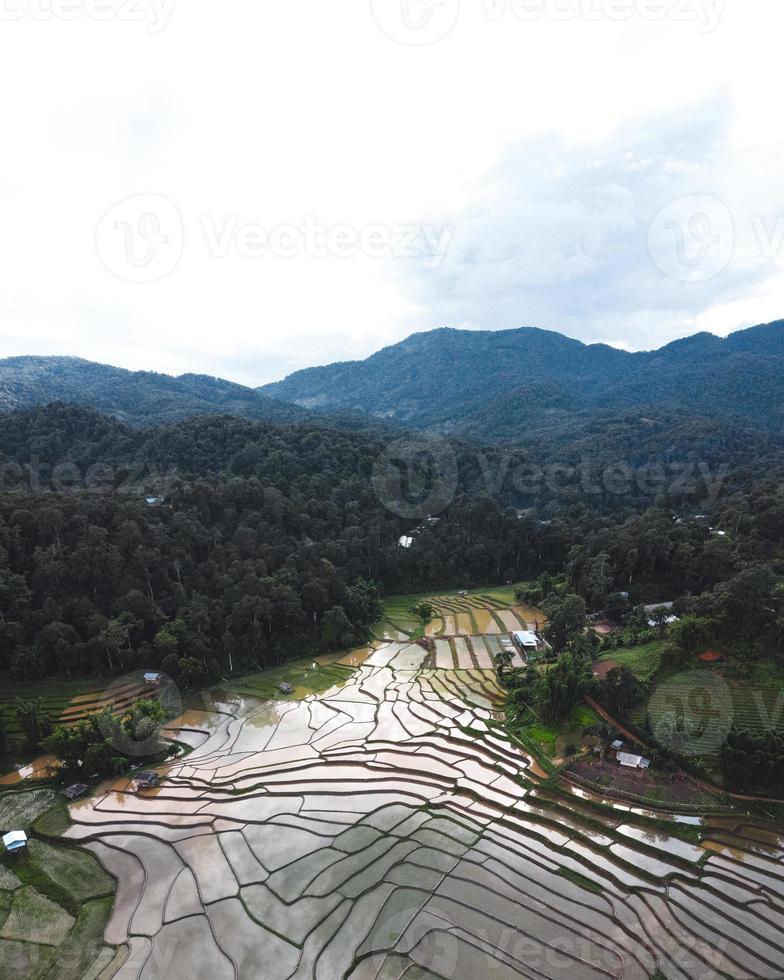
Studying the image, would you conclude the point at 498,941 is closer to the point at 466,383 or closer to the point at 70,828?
the point at 70,828

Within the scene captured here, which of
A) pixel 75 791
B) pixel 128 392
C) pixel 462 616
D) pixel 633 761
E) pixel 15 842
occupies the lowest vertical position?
pixel 75 791

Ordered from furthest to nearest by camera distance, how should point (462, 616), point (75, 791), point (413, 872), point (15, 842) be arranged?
point (462, 616) → point (75, 791) → point (15, 842) → point (413, 872)

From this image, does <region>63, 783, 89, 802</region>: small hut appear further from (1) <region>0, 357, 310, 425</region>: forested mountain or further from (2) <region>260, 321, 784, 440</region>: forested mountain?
(2) <region>260, 321, 784, 440</region>: forested mountain

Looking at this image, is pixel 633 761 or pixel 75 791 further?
pixel 75 791

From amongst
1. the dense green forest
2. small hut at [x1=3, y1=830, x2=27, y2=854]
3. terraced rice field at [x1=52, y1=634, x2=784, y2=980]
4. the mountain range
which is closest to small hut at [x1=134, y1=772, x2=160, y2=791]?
terraced rice field at [x1=52, y1=634, x2=784, y2=980]

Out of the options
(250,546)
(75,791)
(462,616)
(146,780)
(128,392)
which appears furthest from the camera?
(128,392)

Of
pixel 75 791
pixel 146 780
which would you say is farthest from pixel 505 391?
pixel 75 791

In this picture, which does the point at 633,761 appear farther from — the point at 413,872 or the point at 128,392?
the point at 128,392
